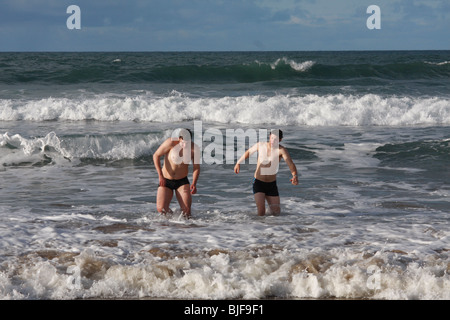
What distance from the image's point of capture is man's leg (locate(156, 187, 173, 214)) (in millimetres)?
8328

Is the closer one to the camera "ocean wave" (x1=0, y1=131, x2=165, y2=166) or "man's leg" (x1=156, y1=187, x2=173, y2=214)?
"man's leg" (x1=156, y1=187, x2=173, y2=214)

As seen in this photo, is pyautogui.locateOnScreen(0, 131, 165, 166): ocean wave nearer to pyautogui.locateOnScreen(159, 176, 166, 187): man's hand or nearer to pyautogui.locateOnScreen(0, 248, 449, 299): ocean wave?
pyautogui.locateOnScreen(159, 176, 166, 187): man's hand

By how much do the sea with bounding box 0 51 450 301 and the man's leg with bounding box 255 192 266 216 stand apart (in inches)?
6.0

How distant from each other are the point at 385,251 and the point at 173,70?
26048 mm

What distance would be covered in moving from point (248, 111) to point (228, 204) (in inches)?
471

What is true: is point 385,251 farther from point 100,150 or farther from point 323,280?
point 100,150

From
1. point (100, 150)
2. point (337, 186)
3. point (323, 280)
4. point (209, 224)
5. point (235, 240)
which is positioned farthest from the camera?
point (100, 150)

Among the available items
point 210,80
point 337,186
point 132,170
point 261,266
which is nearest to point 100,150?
point 132,170

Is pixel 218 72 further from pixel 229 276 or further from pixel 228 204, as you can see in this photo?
pixel 229 276

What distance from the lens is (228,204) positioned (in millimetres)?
9297

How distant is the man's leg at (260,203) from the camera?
8.49 m

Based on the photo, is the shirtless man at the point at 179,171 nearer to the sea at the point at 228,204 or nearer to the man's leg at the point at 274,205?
the sea at the point at 228,204

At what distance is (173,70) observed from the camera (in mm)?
31594

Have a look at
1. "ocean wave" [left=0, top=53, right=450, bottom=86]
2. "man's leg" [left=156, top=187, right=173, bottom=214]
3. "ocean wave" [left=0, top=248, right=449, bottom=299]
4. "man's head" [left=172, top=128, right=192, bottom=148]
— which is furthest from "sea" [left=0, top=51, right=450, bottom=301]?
"ocean wave" [left=0, top=53, right=450, bottom=86]
